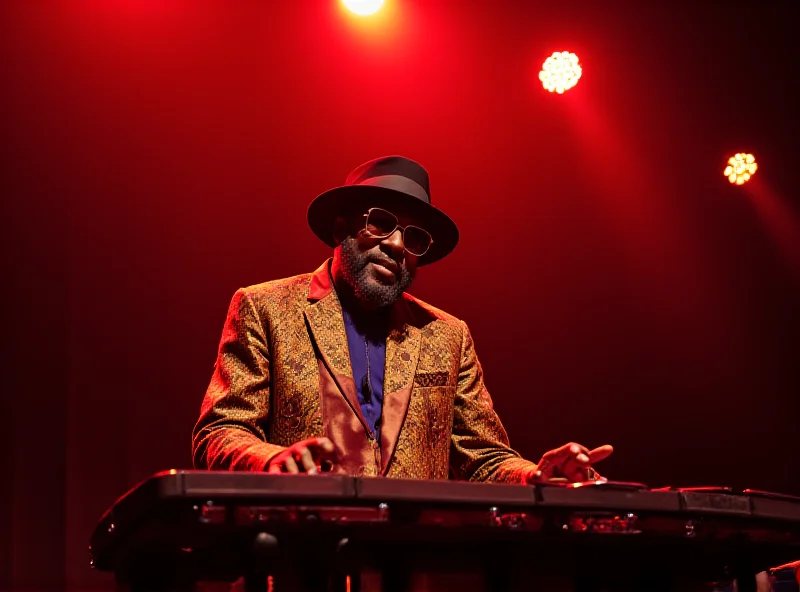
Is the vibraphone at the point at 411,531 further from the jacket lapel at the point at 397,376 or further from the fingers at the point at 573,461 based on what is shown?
the jacket lapel at the point at 397,376

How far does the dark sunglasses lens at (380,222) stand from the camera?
2633 mm

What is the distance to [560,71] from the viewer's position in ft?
19.9

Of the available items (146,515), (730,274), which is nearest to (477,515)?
(146,515)

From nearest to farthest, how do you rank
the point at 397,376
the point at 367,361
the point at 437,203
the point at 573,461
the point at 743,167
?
the point at 573,461, the point at 397,376, the point at 367,361, the point at 437,203, the point at 743,167

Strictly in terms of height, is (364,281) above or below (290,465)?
above

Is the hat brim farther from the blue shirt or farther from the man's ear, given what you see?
the blue shirt

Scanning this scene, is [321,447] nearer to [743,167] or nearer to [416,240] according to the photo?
[416,240]

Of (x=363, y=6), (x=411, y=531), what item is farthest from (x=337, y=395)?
(x=363, y=6)

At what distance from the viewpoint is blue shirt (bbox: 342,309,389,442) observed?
2596 mm

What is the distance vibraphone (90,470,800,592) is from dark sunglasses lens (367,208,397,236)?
127cm

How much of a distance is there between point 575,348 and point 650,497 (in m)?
5.17

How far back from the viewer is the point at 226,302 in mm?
5773

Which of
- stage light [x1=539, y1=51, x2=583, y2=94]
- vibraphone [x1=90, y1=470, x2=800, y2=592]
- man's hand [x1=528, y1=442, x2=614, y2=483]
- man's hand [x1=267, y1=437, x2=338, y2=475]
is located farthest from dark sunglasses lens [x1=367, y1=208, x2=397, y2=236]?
stage light [x1=539, y1=51, x2=583, y2=94]

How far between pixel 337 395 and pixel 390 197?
660mm
